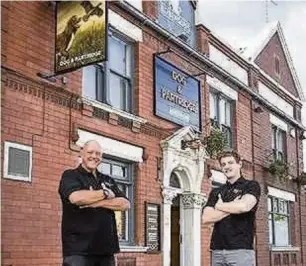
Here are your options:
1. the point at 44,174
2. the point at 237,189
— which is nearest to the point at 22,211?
the point at 44,174

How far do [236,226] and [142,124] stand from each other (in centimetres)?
727

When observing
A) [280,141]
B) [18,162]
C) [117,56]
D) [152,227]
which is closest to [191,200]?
[152,227]

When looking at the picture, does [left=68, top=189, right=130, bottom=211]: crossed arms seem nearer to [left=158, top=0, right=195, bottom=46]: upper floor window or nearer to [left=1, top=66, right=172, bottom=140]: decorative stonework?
[left=1, top=66, right=172, bottom=140]: decorative stonework

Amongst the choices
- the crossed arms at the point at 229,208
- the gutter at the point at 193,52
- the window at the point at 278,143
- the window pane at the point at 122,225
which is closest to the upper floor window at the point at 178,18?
the gutter at the point at 193,52

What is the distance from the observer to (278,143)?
2181 centimetres

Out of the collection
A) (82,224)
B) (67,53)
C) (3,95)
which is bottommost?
(82,224)

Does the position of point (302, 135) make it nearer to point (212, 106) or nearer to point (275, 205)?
point (275, 205)

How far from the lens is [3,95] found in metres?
8.91

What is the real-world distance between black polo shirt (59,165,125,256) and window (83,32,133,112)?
226 inches

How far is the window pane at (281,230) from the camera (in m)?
20.4

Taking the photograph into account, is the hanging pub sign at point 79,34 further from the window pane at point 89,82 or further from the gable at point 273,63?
the gable at point 273,63

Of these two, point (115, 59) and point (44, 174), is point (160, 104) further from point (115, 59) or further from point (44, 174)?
point (44, 174)

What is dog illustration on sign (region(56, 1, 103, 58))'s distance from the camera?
9.72 metres

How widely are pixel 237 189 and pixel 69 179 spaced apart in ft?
4.75
